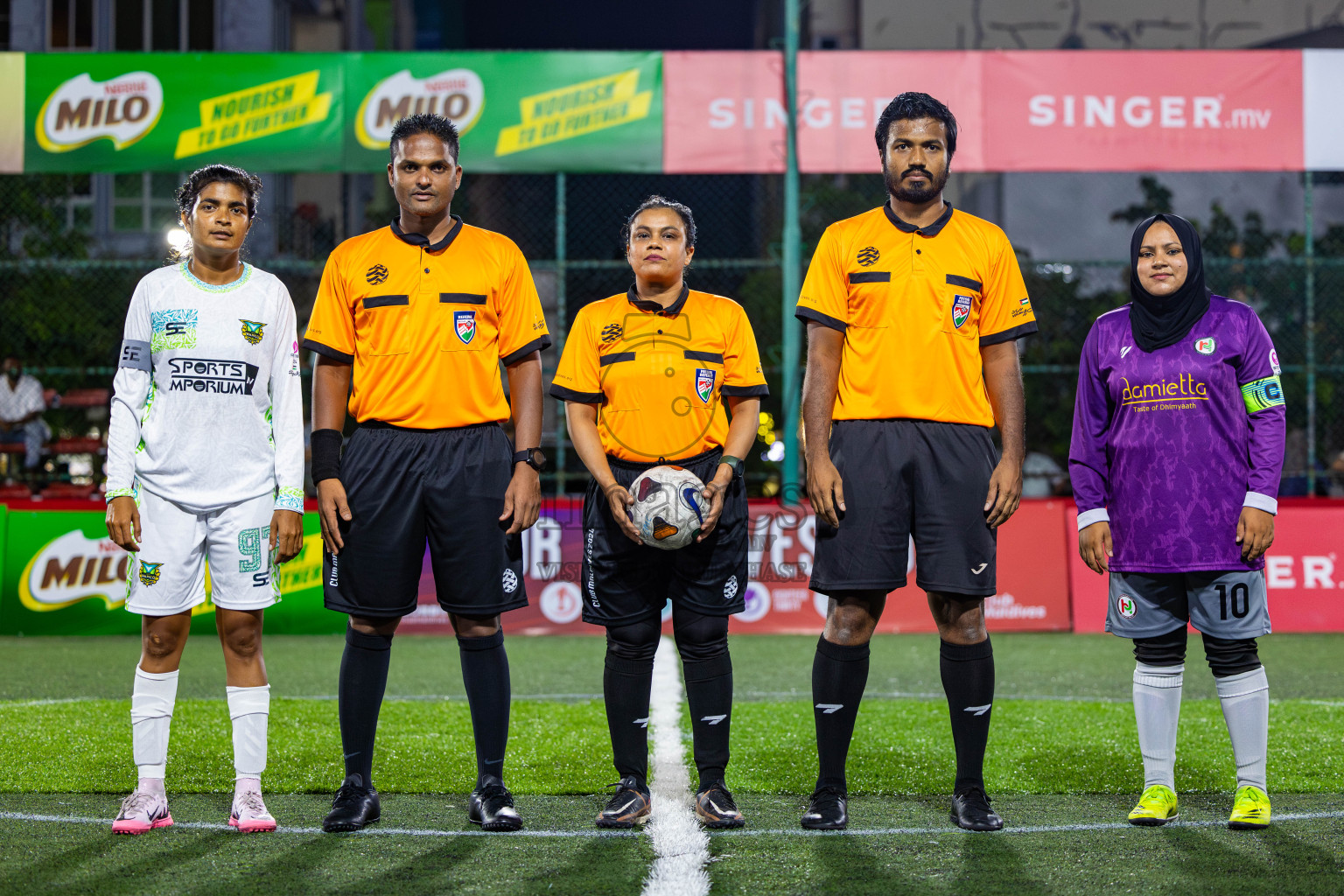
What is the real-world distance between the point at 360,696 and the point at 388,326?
1211 millimetres

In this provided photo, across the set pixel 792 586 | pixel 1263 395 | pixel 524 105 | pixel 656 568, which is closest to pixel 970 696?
pixel 656 568

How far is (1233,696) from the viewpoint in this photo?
4.10 meters

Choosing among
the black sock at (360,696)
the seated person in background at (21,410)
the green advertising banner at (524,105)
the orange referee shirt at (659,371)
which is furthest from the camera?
the seated person in background at (21,410)

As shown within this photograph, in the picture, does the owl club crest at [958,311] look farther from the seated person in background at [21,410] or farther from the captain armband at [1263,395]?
the seated person in background at [21,410]

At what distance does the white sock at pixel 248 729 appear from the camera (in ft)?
13.2

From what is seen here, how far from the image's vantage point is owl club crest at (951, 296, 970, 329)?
4.03m

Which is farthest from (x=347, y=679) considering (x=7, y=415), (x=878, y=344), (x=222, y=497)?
(x=7, y=415)

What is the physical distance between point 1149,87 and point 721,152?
4.17 m

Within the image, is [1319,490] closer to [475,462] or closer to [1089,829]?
[1089,829]

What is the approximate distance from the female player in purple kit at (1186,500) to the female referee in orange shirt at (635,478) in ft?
4.17

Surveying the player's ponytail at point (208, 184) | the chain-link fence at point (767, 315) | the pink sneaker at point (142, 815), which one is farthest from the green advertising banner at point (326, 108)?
the pink sneaker at point (142, 815)

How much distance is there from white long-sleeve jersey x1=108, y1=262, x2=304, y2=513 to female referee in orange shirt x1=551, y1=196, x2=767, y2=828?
39.7 inches

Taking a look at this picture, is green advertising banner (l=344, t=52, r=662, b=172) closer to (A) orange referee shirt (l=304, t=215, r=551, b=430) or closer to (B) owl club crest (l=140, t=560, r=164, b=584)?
(A) orange referee shirt (l=304, t=215, r=551, b=430)

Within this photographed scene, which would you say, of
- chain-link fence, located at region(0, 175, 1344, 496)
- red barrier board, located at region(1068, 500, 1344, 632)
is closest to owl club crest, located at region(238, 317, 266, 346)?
chain-link fence, located at region(0, 175, 1344, 496)
